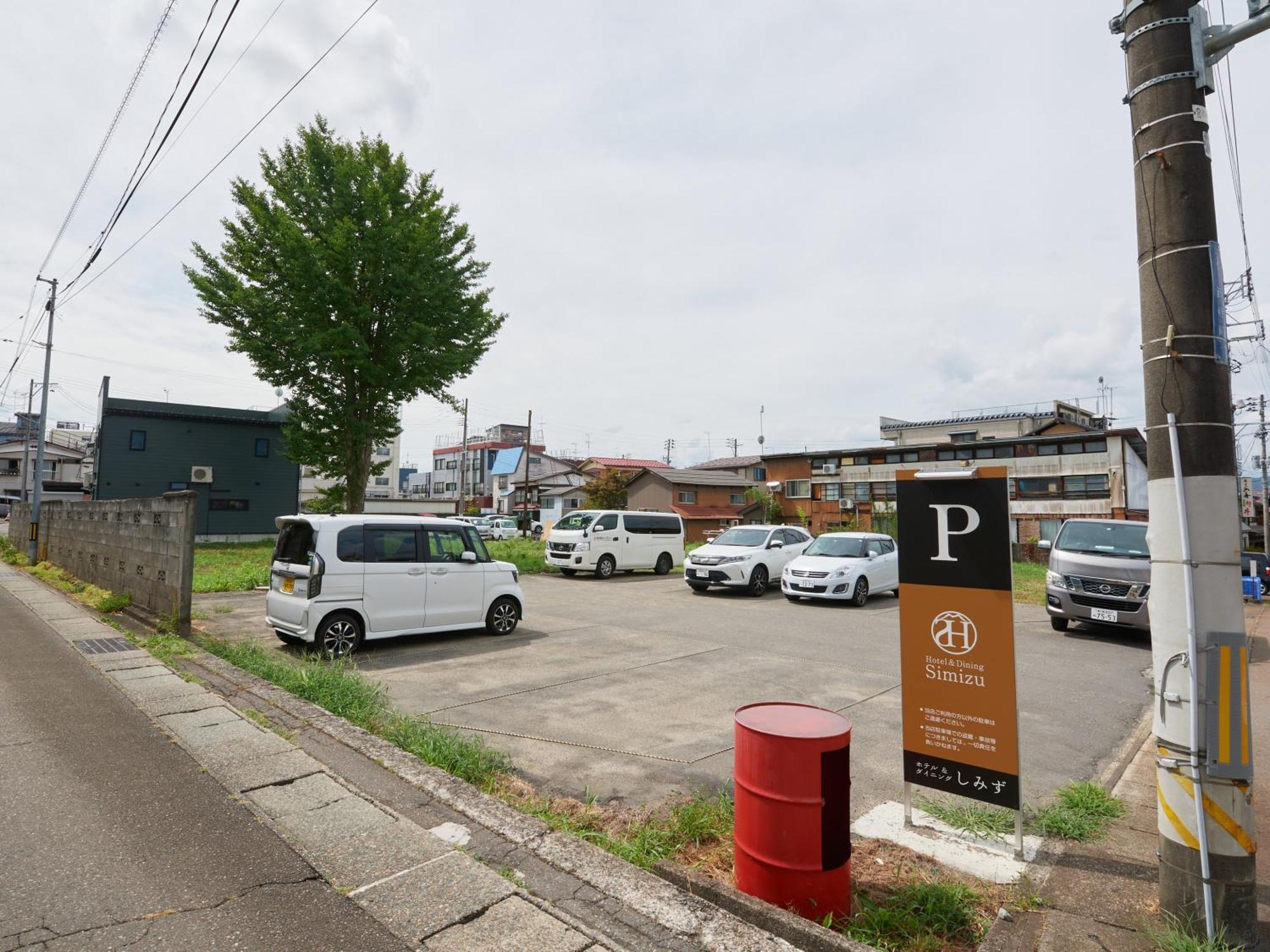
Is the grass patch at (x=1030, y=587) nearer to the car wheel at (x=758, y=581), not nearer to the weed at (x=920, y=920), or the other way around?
the car wheel at (x=758, y=581)

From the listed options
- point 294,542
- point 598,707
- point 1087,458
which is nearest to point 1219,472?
point 598,707

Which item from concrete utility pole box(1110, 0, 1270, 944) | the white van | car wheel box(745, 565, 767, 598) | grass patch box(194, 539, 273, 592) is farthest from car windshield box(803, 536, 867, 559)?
grass patch box(194, 539, 273, 592)

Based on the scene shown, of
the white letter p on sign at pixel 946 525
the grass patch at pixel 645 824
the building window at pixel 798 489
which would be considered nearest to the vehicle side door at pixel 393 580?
the grass patch at pixel 645 824

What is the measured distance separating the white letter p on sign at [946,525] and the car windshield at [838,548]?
10800 millimetres

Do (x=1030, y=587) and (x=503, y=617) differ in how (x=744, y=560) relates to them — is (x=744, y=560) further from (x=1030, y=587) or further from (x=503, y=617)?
(x=1030, y=587)

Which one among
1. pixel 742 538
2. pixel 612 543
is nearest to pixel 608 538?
pixel 612 543

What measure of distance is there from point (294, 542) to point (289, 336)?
52.4 feet

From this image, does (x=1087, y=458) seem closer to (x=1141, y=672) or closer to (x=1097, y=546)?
(x=1097, y=546)

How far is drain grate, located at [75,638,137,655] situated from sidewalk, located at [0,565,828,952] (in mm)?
3012

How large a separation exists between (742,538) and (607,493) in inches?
1228

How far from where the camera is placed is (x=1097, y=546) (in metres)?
10.4

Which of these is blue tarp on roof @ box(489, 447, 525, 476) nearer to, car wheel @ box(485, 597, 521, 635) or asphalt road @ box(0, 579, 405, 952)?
car wheel @ box(485, 597, 521, 635)

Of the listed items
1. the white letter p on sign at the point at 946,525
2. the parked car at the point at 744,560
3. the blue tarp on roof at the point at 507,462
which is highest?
the blue tarp on roof at the point at 507,462

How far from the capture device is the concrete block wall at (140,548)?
8.74m
